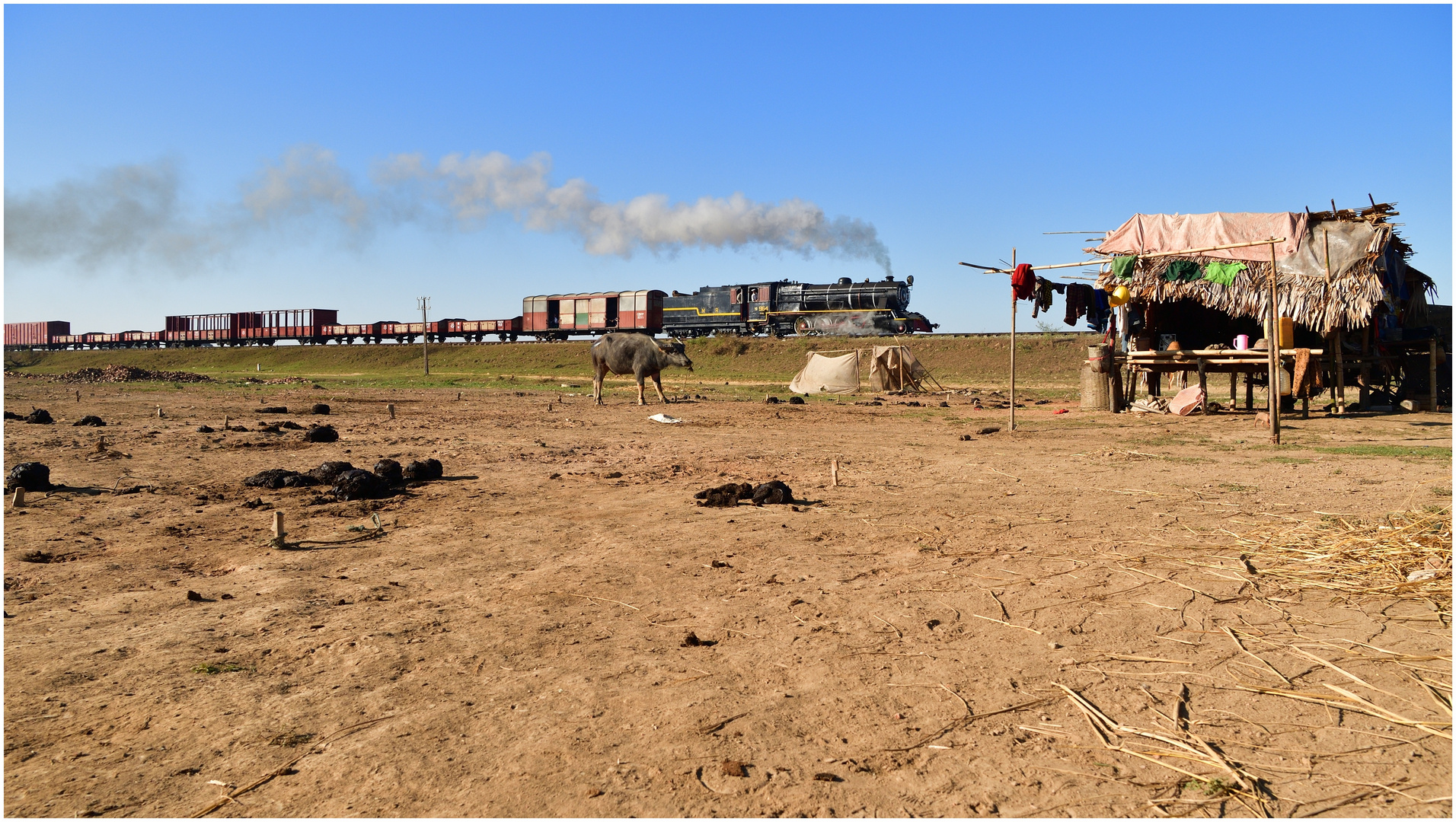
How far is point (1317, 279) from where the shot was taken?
1778 cm

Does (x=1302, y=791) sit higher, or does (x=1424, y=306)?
(x=1424, y=306)

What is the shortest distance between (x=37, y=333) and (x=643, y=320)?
6491cm

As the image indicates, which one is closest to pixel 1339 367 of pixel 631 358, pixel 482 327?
pixel 631 358

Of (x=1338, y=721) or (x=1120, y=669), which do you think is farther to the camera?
(x=1120, y=669)

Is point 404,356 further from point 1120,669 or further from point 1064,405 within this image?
point 1120,669

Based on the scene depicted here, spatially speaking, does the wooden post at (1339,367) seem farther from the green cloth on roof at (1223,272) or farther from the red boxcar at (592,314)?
the red boxcar at (592,314)

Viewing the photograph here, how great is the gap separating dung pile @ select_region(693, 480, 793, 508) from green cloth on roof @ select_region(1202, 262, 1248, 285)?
14.3 metres

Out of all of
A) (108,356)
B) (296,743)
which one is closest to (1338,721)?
(296,743)

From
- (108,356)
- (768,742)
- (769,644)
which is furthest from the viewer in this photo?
(108,356)

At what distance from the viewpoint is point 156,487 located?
9.43 meters

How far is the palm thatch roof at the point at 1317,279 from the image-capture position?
56.2 ft

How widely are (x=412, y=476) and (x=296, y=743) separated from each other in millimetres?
6817

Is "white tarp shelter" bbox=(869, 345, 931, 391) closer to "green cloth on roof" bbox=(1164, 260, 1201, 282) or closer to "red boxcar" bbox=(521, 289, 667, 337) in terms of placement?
"green cloth on roof" bbox=(1164, 260, 1201, 282)

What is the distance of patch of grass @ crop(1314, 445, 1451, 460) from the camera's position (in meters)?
12.1
